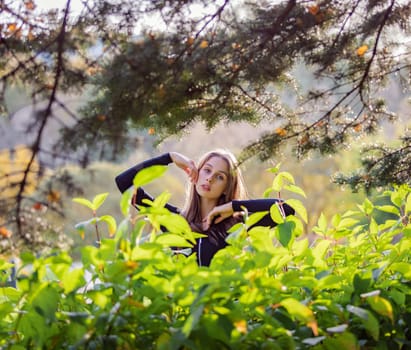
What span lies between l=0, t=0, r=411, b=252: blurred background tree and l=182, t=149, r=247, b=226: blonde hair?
0.97 meters

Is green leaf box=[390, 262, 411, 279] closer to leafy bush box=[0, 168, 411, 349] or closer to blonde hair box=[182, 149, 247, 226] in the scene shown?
leafy bush box=[0, 168, 411, 349]

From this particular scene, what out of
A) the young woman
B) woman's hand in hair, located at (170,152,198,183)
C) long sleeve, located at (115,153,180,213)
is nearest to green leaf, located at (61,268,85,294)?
the young woman

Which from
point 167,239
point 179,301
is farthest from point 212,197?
point 179,301

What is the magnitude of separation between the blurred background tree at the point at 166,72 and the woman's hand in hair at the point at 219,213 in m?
0.73

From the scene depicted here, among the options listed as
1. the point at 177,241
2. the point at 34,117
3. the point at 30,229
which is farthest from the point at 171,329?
the point at 34,117

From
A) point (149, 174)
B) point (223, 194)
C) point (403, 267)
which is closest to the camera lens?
point (149, 174)

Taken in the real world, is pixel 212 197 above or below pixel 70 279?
above

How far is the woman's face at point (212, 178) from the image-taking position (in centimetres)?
359

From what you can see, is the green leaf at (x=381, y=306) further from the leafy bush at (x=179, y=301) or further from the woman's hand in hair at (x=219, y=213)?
the woman's hand in hair at (x=219, y=213)

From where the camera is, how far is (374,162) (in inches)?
127

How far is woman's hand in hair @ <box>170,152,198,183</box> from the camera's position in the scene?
140 inches

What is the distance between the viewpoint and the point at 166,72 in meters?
2.06

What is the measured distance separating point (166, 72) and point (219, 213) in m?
1.41

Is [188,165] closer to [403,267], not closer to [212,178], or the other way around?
[212,178]
